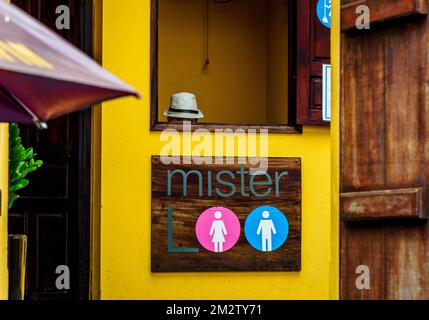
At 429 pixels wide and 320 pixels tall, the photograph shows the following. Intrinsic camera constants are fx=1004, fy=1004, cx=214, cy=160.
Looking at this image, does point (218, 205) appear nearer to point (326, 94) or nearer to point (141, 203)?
point (141, 203)

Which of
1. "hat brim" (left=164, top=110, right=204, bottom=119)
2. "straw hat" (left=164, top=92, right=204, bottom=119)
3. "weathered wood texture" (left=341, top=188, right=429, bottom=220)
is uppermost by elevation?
"straw hat" (left=164, top=92, right=204, bottom=119)

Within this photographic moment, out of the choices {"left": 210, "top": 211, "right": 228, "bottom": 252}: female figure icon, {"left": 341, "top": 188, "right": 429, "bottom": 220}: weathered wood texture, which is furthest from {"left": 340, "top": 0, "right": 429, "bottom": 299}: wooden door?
{"left": 210, "top": 211, "right": 228, "bottom": 252}: female figure icon

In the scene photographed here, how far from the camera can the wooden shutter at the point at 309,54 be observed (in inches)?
291

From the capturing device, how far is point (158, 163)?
Result: 7.12 m

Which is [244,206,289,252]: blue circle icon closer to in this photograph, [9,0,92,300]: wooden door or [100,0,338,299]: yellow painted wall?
[100,0,338,299]: yellow painted wall

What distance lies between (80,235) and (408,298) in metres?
3.51

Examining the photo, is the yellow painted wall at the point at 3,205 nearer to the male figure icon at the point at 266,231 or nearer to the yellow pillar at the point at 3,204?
the yellow pillar at the point at 3,204

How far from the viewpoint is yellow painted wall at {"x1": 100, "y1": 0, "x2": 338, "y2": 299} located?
23.2 ft

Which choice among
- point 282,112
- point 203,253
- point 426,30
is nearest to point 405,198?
point 426,30

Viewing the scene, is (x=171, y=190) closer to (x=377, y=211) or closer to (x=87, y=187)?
(x=87, y=187)

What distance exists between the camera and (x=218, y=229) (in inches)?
283

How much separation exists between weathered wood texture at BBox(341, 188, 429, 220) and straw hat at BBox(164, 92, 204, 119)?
10.8ft

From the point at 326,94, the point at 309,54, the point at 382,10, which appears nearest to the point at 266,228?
the point at 326,94

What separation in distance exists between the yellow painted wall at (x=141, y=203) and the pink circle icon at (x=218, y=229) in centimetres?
21
